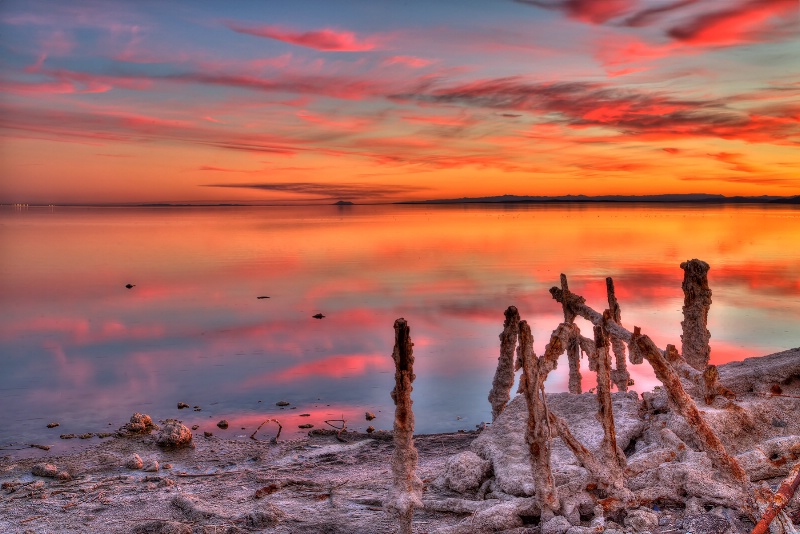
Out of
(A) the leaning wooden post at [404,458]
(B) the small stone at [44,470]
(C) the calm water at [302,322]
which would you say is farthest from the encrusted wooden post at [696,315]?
(B) the small stone at [44,470]

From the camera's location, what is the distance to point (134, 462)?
13.0 metres

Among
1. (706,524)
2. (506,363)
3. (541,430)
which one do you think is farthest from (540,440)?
(506,363)

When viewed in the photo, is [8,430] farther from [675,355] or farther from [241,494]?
[675,355]

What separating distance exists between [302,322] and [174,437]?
1726cm

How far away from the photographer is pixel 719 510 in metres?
8.62

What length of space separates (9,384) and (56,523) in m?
12.4

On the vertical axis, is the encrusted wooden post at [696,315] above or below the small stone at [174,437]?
above

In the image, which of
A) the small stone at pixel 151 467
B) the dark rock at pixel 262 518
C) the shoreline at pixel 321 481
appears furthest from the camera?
the small stone at pixel 151 467

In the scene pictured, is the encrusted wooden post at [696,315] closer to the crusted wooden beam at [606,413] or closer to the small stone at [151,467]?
the crusted wooden beam at [606,413]

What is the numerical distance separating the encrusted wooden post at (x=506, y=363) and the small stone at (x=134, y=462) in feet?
24.1

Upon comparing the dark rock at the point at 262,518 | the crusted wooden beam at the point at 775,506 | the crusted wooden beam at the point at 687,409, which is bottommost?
the dark rock at the point at 262,518

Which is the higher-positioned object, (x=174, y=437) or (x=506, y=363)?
(x=506, y=363)

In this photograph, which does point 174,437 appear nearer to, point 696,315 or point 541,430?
point 541,430

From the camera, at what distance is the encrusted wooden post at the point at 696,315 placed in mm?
13953
